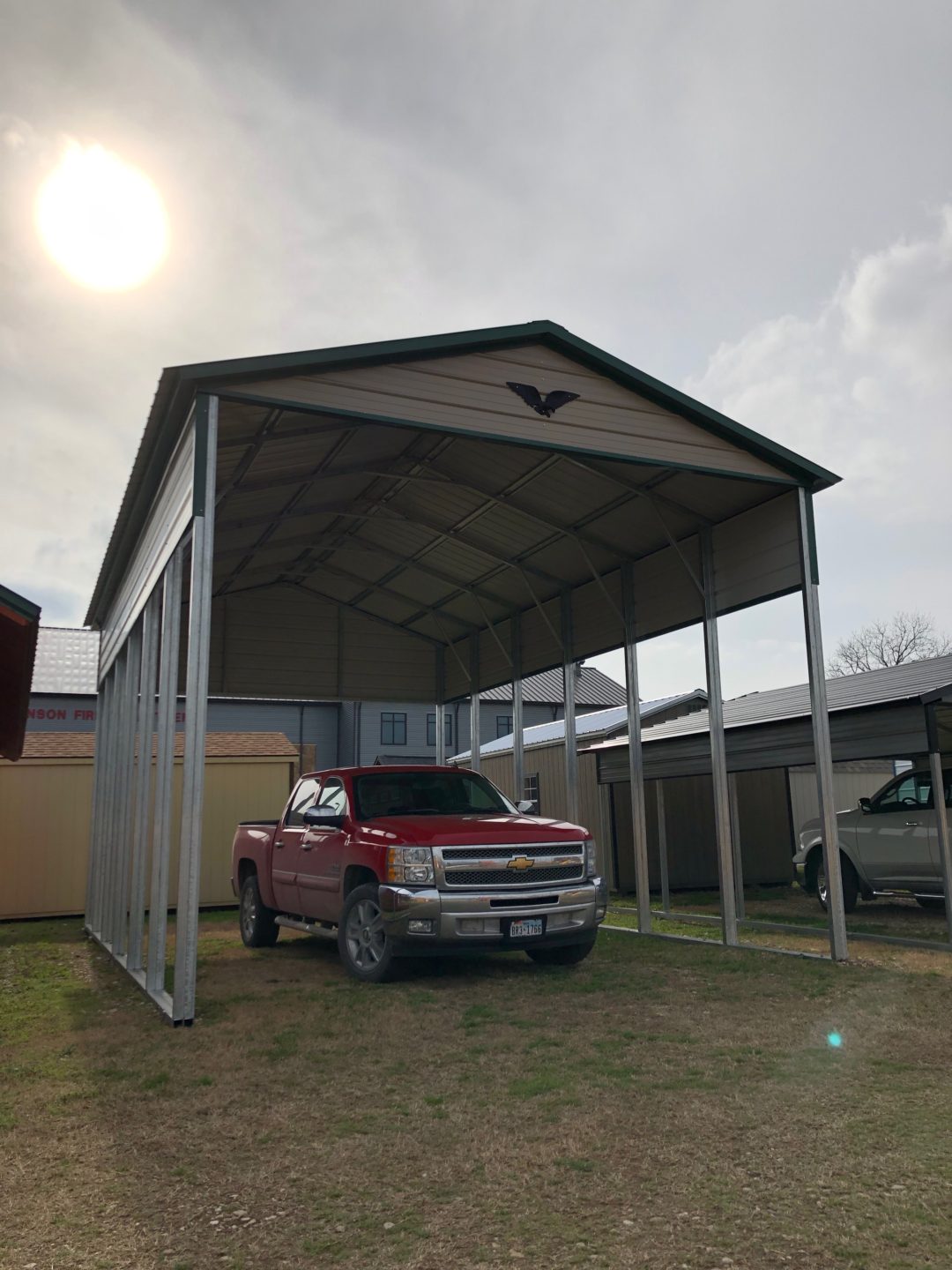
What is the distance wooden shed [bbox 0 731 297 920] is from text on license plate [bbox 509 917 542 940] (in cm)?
956

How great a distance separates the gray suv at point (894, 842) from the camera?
12805 mm

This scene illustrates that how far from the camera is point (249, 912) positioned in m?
11.4

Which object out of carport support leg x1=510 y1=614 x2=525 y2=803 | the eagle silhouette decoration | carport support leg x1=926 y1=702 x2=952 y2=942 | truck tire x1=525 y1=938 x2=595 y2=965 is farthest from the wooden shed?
carport support leg x1=926 y1=702 x2=952 y2=942

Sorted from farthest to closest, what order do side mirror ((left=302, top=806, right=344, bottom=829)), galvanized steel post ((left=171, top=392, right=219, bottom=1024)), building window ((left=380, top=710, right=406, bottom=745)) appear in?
building window ((left=380, top=710, right=406, bottom=745)) → side mirror ((left=302, top=806, right=344, bottom=829)) → galvanized steel post ((left=171, top=392, right=219, bottom=1024))

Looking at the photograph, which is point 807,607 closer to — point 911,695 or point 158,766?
point 911,695

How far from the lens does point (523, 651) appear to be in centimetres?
1652

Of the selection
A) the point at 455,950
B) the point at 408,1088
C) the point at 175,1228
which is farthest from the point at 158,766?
the point at 175,1228

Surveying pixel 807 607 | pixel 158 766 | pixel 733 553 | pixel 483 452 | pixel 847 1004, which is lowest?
pixel 847 1004

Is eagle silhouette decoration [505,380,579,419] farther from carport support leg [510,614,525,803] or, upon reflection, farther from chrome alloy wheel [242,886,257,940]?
carport support leg [510,614,525,803]

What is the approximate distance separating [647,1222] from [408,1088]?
2.16 m

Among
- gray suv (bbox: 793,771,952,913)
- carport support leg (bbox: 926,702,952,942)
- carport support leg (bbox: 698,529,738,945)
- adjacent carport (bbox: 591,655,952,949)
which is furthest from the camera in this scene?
gray suv (bbox: 793,771,952,913)

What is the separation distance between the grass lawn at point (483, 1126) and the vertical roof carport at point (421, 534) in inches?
51.4

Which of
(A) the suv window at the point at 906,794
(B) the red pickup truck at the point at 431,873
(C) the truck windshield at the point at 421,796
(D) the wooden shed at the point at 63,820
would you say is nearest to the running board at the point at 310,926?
(B) the red pickup truck at the point at 431,873

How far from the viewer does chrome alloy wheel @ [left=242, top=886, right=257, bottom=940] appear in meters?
11.2
